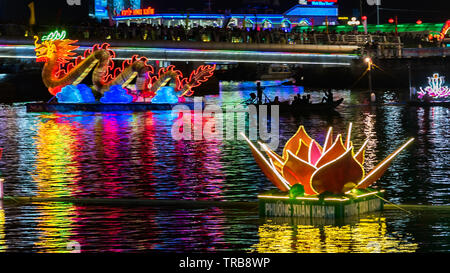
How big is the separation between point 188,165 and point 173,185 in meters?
4.81

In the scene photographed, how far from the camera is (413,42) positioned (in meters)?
96.1

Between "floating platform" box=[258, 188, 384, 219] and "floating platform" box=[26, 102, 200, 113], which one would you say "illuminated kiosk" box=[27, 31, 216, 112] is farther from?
"floating platform" box=[258, 188, 384, 219]

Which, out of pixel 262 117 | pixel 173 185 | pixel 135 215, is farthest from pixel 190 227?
pixel 262 117

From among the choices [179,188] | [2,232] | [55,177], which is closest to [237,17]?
[55,177]

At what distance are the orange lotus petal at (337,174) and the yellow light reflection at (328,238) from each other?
25.9 inches

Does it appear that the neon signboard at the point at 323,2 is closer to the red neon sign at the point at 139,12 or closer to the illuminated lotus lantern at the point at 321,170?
the red neon sign at the point at 139,12

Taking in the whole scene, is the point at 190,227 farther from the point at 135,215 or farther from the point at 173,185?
the point at 173,185

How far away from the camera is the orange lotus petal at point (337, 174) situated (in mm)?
14898

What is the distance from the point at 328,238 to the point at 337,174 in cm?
164

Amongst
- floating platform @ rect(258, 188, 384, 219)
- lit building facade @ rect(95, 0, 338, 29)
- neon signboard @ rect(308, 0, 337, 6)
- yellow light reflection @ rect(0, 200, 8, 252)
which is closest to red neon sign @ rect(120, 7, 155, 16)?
lit building facade @ rect(95, 0, 338, 29)

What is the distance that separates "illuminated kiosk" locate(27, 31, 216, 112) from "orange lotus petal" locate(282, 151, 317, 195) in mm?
41352

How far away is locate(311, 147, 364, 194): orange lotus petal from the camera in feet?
48.9

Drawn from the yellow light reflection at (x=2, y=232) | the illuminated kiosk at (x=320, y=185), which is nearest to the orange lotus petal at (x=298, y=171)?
the illuminated kiosk at (x=320, y=185)

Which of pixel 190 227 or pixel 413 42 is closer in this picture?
pixel 190 227
